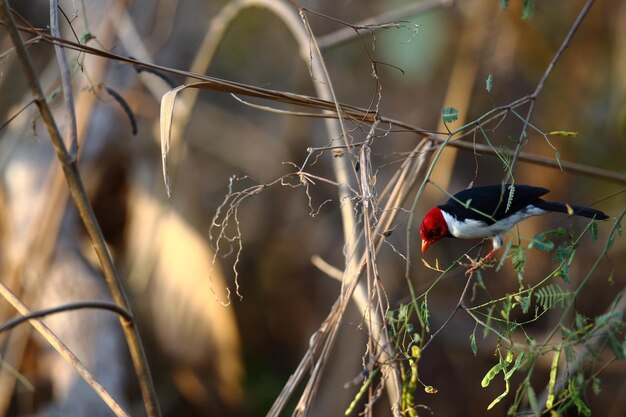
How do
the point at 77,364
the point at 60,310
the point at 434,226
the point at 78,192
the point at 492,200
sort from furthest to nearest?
the point at 434,226
the point at 492,200
the point at 77,364
the point at 78,192
the point at 60,310

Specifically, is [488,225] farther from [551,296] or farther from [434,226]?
[551,296]

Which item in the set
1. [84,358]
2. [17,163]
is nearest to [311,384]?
[84,358]

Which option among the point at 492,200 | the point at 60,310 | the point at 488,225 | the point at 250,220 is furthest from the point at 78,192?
the point at 250,220

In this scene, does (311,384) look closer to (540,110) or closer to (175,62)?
(540,110)

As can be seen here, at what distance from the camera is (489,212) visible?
1.80m

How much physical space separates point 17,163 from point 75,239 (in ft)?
1.74

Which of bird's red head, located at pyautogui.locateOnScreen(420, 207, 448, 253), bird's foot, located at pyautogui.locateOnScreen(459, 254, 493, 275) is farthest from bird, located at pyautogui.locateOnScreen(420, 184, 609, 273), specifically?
bird's foot, located at pyautogui.locateOnScreen(459, 254, 493, 275)

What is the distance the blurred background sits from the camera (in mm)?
3479

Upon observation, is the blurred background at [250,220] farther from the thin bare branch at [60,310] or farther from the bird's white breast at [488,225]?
the thin bare branch at [60,310]

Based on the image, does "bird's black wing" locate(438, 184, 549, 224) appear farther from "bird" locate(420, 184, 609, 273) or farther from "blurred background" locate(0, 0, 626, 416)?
"blurred background" locate(0, 0, 626, 416)

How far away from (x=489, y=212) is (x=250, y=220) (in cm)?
341

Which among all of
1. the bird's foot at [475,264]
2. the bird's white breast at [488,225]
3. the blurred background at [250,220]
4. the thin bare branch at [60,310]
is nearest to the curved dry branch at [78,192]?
the thin bare branch at [60,310]

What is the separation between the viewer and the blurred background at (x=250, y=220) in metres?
3.48

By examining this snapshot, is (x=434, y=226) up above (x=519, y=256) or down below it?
below
